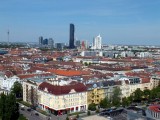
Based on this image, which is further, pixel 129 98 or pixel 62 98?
pixel 129 98

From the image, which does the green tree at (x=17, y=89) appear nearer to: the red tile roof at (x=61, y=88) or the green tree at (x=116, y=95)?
the red tile roof at (x=61, y=88)

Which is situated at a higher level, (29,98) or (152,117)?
(152,117)

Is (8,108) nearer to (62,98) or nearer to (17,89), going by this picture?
(62,98)

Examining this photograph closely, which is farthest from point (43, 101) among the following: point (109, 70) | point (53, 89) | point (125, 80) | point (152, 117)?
point (109, 70)

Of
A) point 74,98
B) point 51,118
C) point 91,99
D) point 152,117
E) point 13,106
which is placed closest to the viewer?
point 152,117

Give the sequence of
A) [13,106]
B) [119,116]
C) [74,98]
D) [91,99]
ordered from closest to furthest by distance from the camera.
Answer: [119,116], [13,106], [74,98], [91,99]

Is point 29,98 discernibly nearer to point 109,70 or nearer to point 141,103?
point 141,103

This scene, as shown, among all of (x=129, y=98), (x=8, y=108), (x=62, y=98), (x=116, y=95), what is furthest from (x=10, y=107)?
(x=129, y=98)
